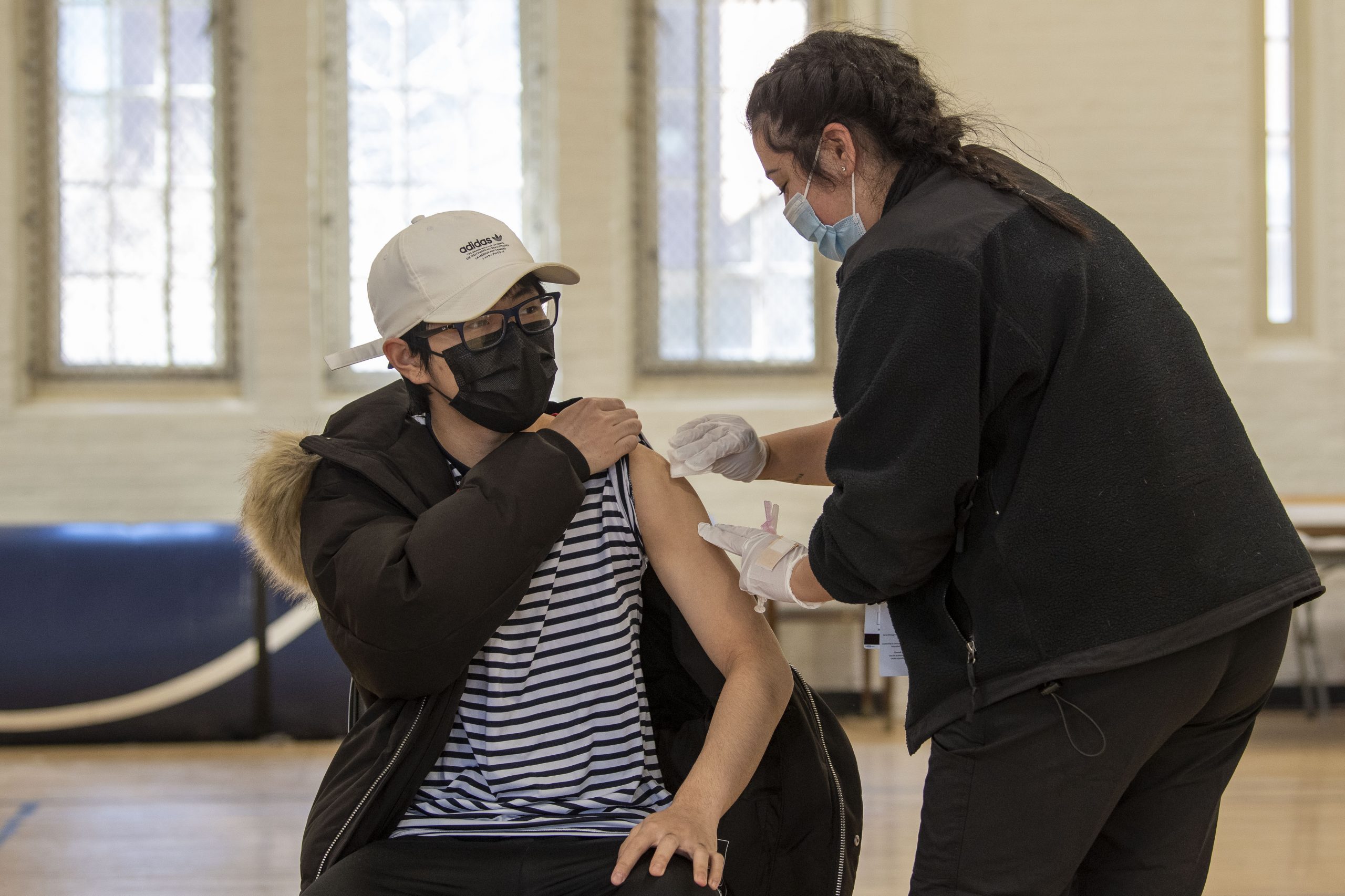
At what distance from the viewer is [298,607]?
14.1ft

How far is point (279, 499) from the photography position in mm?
1610

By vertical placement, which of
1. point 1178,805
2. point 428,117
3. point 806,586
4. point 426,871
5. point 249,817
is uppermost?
point 428,117

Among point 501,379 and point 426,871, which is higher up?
point 501,379

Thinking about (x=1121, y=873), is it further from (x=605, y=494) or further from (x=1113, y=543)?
(x=605, y=494)

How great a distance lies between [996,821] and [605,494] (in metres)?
0.67

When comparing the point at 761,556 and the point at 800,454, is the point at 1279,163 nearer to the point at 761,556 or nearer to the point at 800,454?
the point at 800,454

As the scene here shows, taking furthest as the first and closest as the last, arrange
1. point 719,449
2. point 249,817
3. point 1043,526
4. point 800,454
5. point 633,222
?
point 633,222
point 249,817
point 800,454
point 719,449
point 1043,526

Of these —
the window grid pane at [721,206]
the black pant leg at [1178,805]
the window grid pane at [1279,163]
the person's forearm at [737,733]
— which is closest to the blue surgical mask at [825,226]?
the person's forearm at [737,733]

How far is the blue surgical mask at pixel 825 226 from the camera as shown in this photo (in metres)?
1.47

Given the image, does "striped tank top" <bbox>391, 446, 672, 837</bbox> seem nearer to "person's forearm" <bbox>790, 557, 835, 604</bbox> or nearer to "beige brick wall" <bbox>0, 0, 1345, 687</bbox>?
"person's forearm" <bbox>790, 557, 835, 604</bbox>

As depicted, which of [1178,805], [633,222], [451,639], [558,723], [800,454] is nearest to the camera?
[1178,805]

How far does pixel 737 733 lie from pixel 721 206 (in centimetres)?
395

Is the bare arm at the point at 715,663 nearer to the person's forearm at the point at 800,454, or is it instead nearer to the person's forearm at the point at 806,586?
the person's forearm at the point at 806,586

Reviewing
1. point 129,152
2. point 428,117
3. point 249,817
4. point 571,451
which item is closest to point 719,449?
point 571,451
